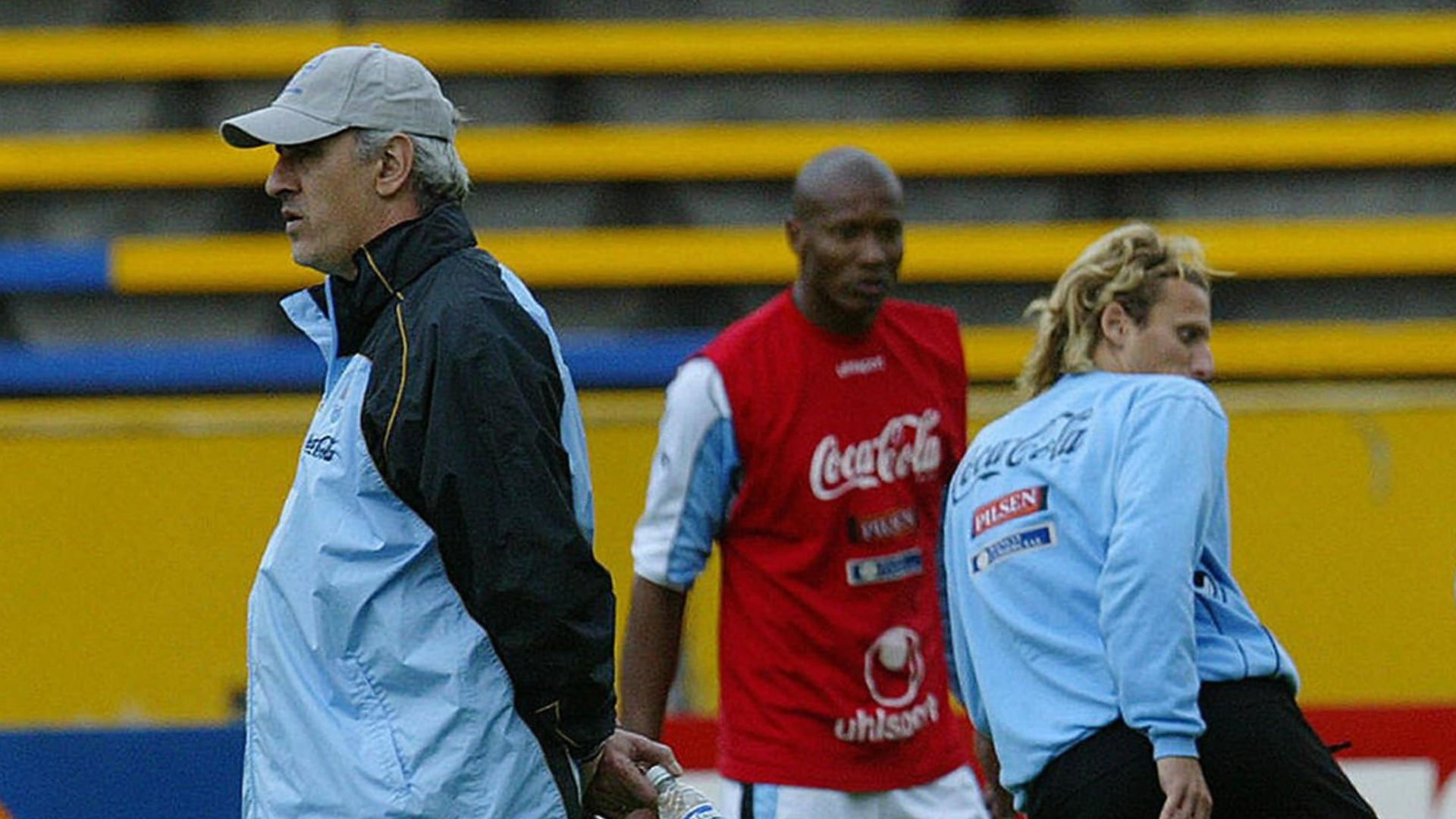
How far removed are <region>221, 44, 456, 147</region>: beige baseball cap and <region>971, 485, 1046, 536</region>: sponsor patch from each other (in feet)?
3.63

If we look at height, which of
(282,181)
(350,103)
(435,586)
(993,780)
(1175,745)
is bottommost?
(993,780)

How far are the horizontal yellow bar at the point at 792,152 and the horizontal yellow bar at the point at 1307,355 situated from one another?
553 mm

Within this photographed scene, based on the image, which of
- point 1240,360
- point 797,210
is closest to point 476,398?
point 797,210

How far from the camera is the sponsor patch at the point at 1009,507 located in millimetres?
3641

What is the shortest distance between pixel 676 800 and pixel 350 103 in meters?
1.03

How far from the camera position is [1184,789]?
334cm

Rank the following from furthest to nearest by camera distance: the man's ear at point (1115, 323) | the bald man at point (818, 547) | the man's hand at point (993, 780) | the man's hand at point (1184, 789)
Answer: the bald man at point (818, 547), the man's hand at point (993, 780), the man's ear at point (1115, 323), the man's hand at point (1184, 789)

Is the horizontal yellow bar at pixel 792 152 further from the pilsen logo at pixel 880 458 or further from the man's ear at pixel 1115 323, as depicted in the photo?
the man's ear at pixel 1115 323

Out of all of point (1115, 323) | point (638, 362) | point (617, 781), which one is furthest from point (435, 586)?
point (638, 362)

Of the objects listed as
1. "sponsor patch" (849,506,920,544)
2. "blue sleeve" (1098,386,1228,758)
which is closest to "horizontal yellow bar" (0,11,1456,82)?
"sponsor patch" (849,506,920,544)

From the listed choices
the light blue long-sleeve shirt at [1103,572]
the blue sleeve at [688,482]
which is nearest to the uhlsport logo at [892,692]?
the blue sleeve at [688,482]

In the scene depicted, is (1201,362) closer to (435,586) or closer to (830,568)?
(830,568)

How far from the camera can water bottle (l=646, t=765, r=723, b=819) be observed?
3051mm

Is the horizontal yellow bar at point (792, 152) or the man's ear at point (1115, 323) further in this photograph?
the horizontal yellow bar at point (792, 152)
